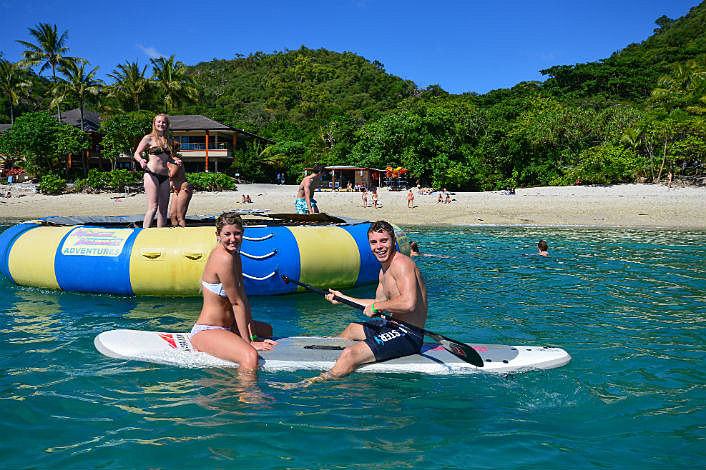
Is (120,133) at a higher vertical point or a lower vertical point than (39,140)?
higher

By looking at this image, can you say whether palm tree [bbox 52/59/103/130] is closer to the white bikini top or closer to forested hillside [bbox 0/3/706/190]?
forested hillside [bbox 0/3/706/190]

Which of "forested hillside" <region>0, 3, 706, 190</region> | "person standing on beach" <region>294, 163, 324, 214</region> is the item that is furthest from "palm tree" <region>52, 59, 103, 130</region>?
"person standing on beach" <region>294, 163, 324, 214</region>

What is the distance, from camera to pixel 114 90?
40.4 metres

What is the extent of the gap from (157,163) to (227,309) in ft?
12.7

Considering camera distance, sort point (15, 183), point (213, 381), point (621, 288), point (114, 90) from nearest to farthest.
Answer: point (213, 381), point (621, 288), point (15, 183), point (114, 90)

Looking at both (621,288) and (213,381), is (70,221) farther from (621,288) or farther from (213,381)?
(621,288)

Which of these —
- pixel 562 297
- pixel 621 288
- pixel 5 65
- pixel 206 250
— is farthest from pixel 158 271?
pixel 5 65

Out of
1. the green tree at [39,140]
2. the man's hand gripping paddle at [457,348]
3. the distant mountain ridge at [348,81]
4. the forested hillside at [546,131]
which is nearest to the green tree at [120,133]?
the green tree at [39,140]

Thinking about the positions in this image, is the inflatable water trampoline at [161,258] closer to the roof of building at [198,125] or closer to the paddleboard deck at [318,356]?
the paddleboard deck at [318,356]

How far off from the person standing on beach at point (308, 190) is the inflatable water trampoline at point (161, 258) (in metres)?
3.15

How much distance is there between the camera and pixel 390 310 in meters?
3.99

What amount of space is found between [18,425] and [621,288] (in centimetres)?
788

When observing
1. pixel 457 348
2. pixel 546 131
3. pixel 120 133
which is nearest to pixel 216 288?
pixel 457 348

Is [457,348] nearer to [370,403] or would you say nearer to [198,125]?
[370,403]
